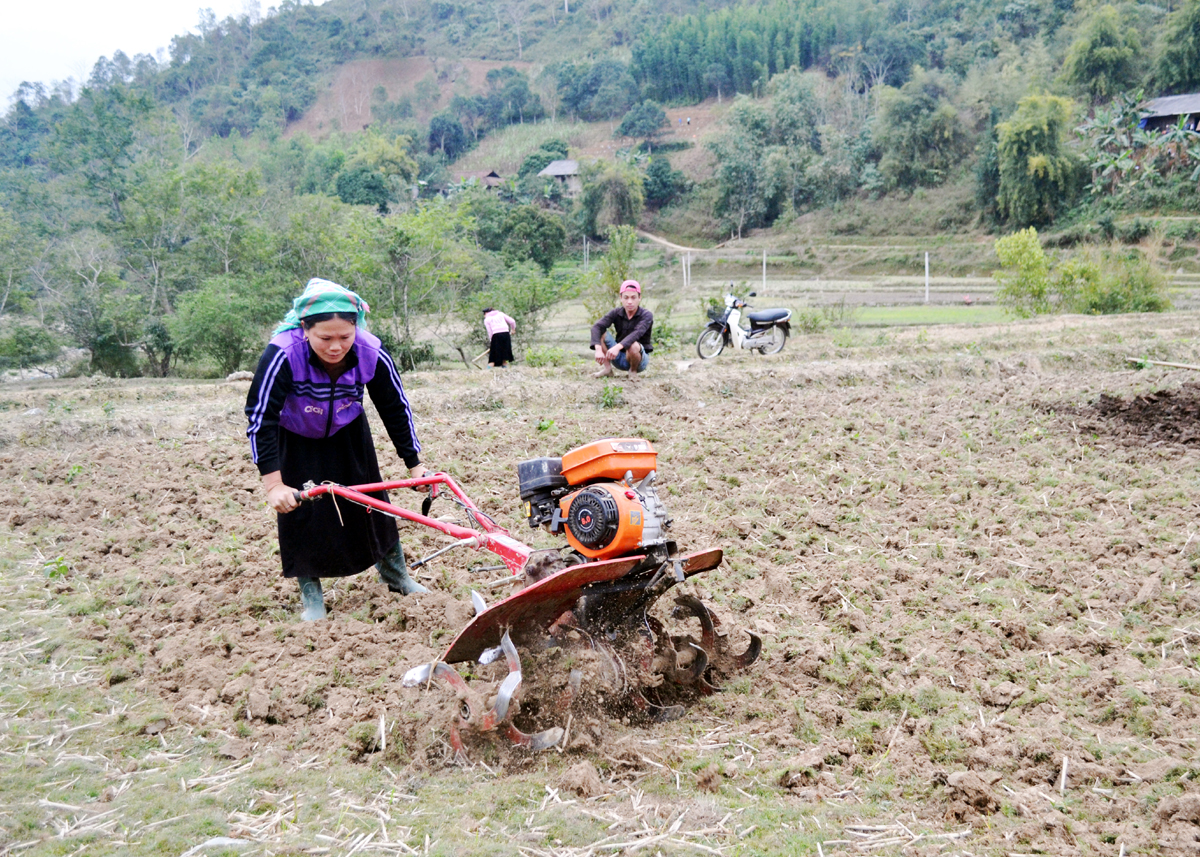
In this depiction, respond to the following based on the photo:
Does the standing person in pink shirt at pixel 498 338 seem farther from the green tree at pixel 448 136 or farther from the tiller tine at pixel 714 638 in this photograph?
the green tree at pixel 448 136

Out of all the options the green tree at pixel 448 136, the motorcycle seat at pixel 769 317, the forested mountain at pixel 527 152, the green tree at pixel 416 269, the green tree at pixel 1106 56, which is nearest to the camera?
the motorcycle seat at pixel 769 317

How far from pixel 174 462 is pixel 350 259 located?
11845 mm

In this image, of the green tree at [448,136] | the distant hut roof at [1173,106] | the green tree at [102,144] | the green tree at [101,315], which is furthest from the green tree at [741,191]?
the green tree at [448,136]

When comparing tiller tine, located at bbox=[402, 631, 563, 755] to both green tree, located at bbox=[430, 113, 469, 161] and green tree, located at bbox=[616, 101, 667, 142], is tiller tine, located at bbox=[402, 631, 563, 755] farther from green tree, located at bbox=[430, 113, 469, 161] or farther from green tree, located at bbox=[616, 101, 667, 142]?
green tree, located at bbox=[430, 113, 469, 161]

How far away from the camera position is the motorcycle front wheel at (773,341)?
14.5m

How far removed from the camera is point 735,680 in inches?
146

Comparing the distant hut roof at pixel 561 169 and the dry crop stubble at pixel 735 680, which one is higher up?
the distant hut roof at pixel 561 169

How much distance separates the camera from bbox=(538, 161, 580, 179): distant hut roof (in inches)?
2623

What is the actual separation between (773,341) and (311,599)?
1133 centimetres

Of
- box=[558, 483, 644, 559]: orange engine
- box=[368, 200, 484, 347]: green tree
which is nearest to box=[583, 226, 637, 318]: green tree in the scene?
box=[368, 200, 484, 347]: green tree

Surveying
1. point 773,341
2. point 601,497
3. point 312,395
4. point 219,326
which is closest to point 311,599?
point 312,395

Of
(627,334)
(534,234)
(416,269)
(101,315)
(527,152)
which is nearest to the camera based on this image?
(627,334)

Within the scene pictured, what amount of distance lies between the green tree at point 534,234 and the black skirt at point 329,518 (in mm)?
37250

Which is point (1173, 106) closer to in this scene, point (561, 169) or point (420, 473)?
point (561, 169)
